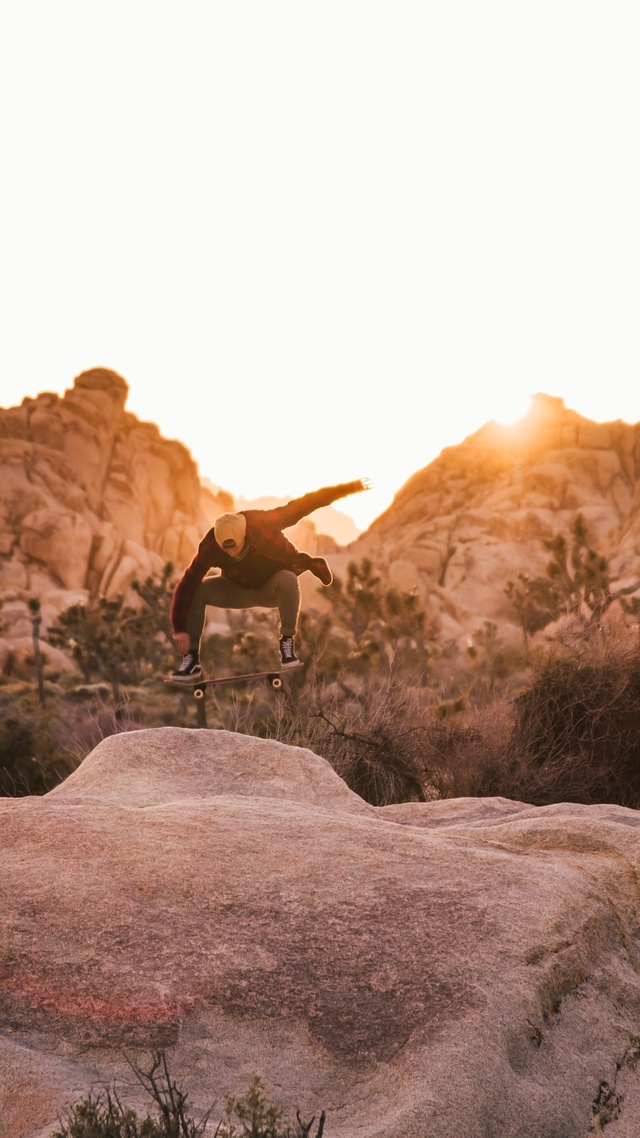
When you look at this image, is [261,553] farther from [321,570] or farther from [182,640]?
[182,640]

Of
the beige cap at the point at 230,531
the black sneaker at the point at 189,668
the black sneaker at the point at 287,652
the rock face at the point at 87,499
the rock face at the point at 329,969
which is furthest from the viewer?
the rock face at the point at 87,499

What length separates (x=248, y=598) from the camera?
32.3 ft

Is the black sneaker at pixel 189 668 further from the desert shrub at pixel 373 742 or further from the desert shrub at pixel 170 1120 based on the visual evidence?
the desert shrub at pixel 373 742

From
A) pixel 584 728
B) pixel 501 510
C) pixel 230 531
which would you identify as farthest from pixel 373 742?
pixel 501 510

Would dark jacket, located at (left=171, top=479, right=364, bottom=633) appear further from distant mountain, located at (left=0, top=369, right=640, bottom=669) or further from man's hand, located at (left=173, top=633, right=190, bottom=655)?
distant mountain, located at (left=0, top=369, right=640, bottom=669)

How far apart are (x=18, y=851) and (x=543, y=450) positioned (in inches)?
4177

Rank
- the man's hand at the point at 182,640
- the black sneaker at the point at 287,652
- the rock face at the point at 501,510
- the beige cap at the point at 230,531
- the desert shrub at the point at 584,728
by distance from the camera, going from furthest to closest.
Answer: the rock face at the point at 501,510
the desert shrub at the point at 584,728
the man's hand at the point at 182,640
the black sneaker at the point at 287,652
the beige cap at the point at 230,531

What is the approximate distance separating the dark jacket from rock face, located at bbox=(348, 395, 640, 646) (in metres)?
70.9

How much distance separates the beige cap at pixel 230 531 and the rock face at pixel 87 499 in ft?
226

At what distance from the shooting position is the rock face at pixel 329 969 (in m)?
5.59

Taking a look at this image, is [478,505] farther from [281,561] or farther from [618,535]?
[281,561]

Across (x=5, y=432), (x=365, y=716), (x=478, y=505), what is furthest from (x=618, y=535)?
(x=365, y=716)

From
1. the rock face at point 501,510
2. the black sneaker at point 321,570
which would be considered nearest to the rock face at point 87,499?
the rock face at point 501,510

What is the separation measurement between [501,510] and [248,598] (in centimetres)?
9395
